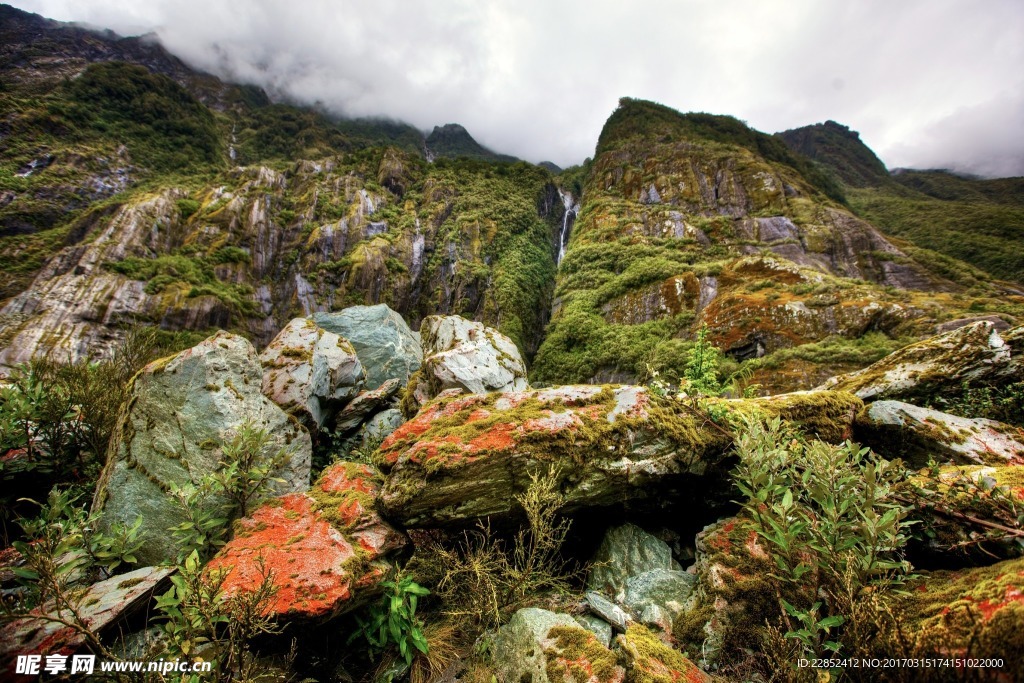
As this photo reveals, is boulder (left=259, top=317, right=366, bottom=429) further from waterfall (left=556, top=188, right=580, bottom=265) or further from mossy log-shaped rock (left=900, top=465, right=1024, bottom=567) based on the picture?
waterfall (left=556, top=188, right=580, bottom=265)

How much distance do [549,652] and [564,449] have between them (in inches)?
70.3

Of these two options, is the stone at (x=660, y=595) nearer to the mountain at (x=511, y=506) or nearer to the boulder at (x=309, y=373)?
the mountain at (x=511, y=506)

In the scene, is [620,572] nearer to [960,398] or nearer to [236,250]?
[960,398]

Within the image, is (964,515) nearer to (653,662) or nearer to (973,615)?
(973,615)

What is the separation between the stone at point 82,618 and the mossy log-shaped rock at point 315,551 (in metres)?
0.50

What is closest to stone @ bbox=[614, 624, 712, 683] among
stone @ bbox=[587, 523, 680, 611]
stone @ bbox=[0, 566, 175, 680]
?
stone @ bbox=[587, 523, 680, 611]

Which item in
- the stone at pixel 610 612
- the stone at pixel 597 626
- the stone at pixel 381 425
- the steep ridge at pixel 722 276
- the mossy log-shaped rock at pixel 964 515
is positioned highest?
the steep ridge at pixel 722 276

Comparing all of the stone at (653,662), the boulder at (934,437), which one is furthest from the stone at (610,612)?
the boulder at (934,437)

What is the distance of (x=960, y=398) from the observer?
504 cm

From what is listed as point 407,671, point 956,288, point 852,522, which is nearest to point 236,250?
point 407,671

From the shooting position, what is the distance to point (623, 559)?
13.4 ft

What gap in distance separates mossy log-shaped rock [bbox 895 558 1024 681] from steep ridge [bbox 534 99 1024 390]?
167 inches

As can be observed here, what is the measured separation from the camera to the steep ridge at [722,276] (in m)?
14.8

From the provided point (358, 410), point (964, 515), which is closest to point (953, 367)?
point (964, 515)
